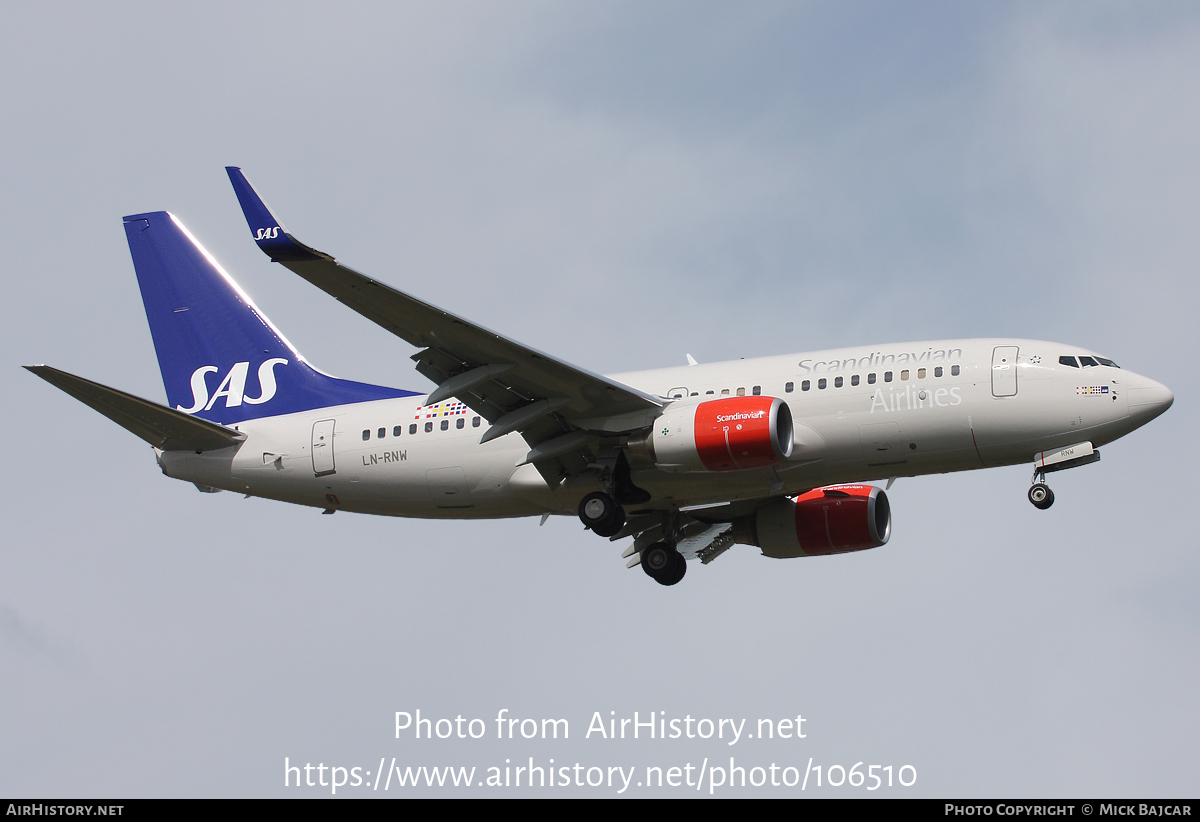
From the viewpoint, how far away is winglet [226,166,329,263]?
77.2ft

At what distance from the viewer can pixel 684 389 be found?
2973cm

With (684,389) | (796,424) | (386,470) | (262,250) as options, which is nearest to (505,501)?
(386,470)

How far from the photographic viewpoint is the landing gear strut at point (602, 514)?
29094 mm

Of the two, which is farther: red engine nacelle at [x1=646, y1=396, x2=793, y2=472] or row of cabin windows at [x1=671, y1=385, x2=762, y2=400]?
row of cabin windows at [x1=671, y1=385, x2=762, y2=400]

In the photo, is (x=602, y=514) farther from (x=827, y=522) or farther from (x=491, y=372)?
(x=827, y=522)

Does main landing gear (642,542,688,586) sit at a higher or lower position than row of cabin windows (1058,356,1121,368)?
lower

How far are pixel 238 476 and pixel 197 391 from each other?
14.1ft

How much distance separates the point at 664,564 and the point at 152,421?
42.1 ft

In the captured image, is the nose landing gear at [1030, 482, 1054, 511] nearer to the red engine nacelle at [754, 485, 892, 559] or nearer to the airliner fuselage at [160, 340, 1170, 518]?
the airliner fuselage at [160, 340, 1170, 518]

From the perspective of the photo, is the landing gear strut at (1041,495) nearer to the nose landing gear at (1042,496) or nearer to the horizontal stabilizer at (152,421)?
the nose landing gear at (1042,496)

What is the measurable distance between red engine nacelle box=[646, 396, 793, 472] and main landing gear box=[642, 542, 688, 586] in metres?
5.59

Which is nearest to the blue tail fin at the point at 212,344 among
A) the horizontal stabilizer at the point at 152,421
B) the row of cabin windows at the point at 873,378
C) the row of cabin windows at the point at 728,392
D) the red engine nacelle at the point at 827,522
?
the horizontal stabilizer at the point at 152,421

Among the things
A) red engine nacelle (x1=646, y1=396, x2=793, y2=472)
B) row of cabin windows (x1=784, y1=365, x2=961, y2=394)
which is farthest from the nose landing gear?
red engine nacelle (x1=646, y1=396, x2=793, y2=472)

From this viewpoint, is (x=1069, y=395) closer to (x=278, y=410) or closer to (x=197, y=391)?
(x=278, y=410)
